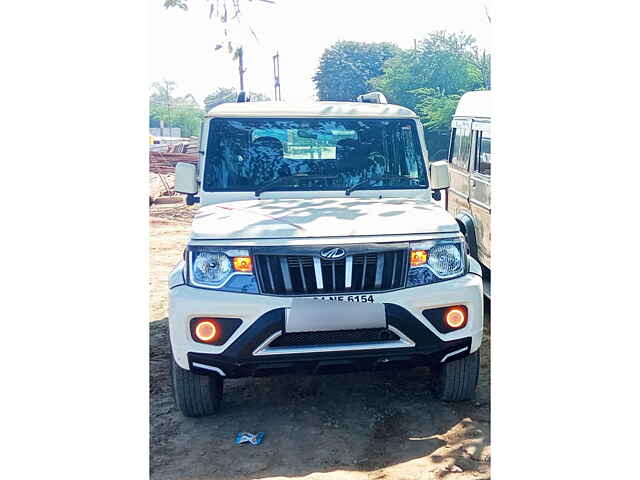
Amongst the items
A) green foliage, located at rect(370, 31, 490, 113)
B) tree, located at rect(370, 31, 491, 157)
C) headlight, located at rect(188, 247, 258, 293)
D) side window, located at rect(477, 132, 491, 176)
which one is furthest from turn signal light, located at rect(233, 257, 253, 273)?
green foliage, located at rect(370, 31, 490, 113)

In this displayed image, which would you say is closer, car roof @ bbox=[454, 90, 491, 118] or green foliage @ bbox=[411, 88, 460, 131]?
car roof @ bbox=[454, 90, 491, 118]

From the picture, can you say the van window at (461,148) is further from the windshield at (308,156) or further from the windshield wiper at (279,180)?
the windshield wiper at (279,180)

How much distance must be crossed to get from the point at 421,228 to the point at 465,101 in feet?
14.2

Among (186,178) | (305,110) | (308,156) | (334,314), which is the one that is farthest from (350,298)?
(305,110)

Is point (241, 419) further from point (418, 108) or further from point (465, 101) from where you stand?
point (418, 108)

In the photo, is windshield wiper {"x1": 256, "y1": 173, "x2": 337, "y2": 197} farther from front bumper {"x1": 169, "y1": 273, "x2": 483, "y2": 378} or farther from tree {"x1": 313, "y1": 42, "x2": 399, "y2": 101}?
tree {"x1": 313, "y1": 42, "x2": 399, "y2": 101}

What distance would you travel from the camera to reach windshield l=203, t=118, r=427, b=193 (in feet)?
16.7

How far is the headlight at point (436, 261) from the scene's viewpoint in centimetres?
404

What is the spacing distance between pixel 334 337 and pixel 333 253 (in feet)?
1.56

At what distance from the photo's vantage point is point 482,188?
22.5ft

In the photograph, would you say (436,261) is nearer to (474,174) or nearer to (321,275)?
(321,275)

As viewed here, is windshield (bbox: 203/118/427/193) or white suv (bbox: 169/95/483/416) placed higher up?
windshield (bbox: 203/118/427/193)

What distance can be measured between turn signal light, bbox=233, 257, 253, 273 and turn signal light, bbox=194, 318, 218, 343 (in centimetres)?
34

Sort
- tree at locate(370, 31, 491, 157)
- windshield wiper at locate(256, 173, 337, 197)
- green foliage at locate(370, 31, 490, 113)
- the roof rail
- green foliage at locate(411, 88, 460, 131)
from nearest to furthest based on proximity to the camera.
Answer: windshield wiper at locate(256, 173, 337, 197) → the roof rail → green foliage at locate(411, 88, 460, 131) → tree at locate(370, 31, 491, 157) → green foliage at locate(370, 31, 490, 113)
